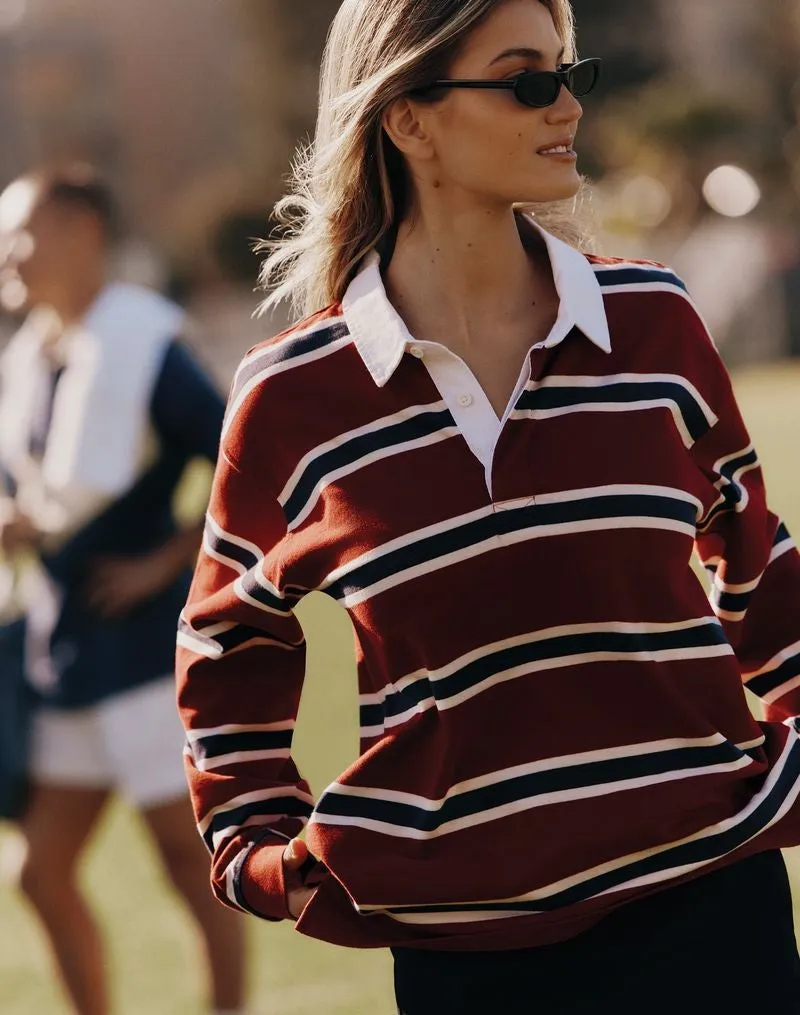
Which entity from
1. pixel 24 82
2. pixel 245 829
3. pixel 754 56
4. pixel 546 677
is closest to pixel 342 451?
pixel 546 677

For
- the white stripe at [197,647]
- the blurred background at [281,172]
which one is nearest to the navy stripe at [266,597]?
the white stripe at [197,647]

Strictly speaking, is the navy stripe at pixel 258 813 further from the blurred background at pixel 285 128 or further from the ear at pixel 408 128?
the blurred background at pixel 285 128

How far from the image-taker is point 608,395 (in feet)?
7.80

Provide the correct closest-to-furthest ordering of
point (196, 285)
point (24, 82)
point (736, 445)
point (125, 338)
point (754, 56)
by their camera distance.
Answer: point (736, 445)
point (125, 338)
point (196, 285)
point (754, 56)
point (24, 82)

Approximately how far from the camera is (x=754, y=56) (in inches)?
1907

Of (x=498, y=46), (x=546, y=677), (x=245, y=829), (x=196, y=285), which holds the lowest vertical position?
(x=196, y=285)

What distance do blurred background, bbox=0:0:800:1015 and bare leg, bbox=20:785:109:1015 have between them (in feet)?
1.85

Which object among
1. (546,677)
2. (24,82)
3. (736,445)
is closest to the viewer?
(546,677)

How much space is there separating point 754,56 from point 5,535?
153ft

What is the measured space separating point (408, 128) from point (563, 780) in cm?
94

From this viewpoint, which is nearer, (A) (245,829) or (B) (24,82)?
(A) (245,829)

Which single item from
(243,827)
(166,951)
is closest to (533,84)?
(243,827)

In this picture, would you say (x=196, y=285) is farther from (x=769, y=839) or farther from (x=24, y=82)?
(x=769, y=839)

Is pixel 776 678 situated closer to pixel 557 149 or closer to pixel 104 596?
pixel 557 149
